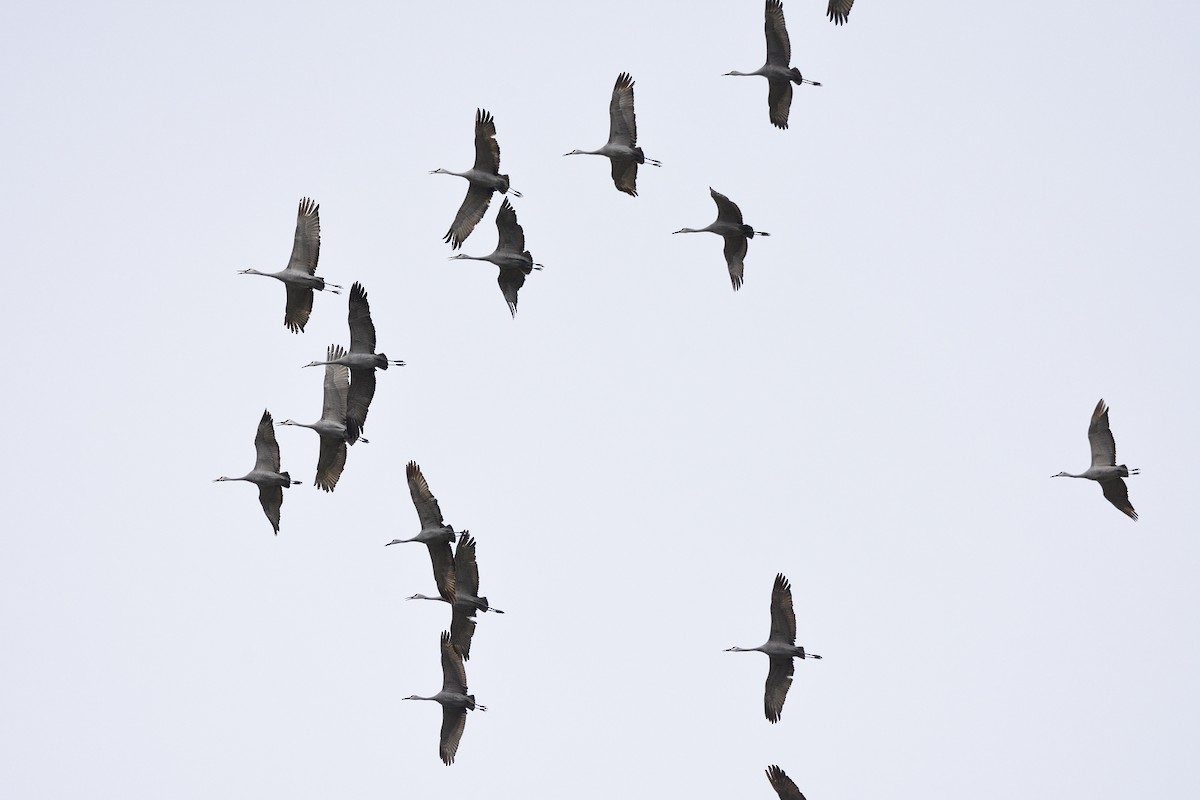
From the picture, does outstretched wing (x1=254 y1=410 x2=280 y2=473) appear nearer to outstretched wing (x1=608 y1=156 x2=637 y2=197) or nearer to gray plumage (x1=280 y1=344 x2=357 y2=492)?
gray plumage (x1=280 y1=344 x2=357 y2=492)

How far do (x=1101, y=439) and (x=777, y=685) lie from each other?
28.9 feet

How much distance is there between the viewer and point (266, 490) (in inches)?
2052

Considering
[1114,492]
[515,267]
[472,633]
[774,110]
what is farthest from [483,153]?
[1114,492]

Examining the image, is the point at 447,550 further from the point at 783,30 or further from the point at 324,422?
the point at 783,30

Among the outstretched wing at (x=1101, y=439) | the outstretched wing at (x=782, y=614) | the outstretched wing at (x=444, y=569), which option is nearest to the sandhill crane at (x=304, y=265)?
the outstretched wing at (x=444, y=569)

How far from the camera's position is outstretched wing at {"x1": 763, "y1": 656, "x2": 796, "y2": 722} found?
50.8m

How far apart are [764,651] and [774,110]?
11.8m

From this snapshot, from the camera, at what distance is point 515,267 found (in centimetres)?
5269

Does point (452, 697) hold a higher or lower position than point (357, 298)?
lower

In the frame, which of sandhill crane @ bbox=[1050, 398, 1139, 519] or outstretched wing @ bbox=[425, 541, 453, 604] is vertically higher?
sandhill crane @ bbox=[1050, 398, 1139, 519]

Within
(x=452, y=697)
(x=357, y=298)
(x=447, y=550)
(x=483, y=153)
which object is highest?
(x=483, y=153)

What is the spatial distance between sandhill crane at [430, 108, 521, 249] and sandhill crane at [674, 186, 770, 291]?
172 inches

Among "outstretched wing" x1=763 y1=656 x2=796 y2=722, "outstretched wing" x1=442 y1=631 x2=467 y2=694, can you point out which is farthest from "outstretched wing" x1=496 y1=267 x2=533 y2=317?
"outstretched wing" x1=763 y1=656 x2=796 y2=722

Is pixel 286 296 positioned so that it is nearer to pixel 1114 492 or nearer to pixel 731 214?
pixel 731 214
